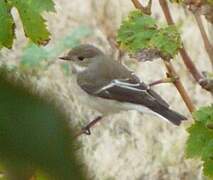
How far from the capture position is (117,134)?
467cm

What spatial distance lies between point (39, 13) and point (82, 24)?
9.78 feet

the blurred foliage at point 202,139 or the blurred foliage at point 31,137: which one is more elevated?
the blurred foliage at point 202,139

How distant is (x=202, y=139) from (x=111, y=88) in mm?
1943

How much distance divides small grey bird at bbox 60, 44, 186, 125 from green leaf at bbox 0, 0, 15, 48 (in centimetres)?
168

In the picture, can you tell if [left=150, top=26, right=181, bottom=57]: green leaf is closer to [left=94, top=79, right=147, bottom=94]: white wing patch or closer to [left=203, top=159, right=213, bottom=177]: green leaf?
[left=203, top=159, right=213, bottom=177]: green leaf

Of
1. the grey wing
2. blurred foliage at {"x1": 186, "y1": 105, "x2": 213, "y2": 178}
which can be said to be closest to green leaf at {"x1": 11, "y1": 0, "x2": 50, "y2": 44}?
blurred foliage at {"x1": 186, "y1": 105, "x2": 213, "y2": 178}

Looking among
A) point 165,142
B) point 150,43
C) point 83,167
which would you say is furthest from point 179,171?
point 83,167

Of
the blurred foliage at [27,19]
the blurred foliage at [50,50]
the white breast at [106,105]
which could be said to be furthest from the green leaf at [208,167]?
the blurred foliage at [50,50]

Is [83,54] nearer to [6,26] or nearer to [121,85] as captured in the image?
[121,85]

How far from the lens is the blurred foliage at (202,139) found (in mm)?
2094

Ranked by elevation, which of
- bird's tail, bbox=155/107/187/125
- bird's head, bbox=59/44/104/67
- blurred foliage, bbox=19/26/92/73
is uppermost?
blurred foliage, bbox=19/26/92/73

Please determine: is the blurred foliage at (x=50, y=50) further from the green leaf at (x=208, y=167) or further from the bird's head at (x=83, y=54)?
the green leaf at (x=208, y=167)

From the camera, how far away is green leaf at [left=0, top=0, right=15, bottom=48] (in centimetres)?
209

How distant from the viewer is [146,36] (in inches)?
84.7
